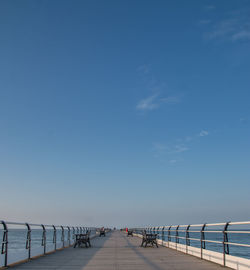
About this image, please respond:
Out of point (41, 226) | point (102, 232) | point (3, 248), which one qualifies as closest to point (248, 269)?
point (3, 248)

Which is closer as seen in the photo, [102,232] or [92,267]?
[92,267]

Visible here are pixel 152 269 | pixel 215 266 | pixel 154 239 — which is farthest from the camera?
pixel 154 239

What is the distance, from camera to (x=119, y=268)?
9016 mm

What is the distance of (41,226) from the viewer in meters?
13.2

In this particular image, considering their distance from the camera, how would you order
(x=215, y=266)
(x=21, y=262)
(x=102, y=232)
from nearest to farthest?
(x=215, y=266)
(x=21, y=262)
(x=102, y=232)

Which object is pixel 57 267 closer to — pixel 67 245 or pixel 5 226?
pixel 5 226

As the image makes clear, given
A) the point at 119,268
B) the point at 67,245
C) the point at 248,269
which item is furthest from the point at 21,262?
the point at 67,245

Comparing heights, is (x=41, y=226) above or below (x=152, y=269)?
above

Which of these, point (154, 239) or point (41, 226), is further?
point (154, 239)

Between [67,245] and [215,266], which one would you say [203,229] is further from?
[67,245]

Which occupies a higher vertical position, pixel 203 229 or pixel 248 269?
pixel 203 229

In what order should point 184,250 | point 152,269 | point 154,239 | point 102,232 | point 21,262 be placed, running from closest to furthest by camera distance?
point 152,269
point 21,262
point 184,250
point 154,239
point 102,232

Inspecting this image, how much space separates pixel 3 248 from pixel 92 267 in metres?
2.49

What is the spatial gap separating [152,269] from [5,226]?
4192mm
